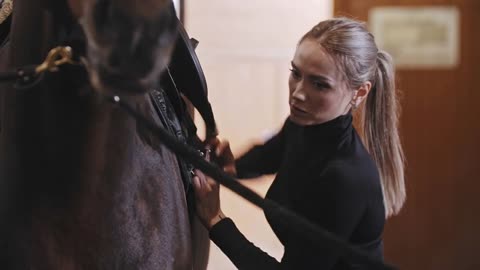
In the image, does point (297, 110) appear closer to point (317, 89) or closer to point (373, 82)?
point (317, 89)

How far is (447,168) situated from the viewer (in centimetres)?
362

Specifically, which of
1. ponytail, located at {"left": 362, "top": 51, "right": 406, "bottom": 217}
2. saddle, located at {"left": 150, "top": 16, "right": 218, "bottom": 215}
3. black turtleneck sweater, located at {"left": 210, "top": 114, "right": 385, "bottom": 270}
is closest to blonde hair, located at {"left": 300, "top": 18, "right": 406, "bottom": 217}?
ponytail, located at {"left": 362, "top": 51, "right": 406, "bottom": 217}

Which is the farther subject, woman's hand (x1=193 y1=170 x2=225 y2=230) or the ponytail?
the ponytail

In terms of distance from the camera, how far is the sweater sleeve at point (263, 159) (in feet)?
5.54

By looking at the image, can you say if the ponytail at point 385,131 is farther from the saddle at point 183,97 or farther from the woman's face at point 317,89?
the saddle at point 183,97

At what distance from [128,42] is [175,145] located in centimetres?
22

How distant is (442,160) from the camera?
363 cm

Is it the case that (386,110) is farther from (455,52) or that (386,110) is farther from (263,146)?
(455,52)

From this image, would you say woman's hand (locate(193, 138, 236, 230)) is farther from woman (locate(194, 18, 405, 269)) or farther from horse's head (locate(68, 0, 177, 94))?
horse's head (locate(68, 0, 177, 94))

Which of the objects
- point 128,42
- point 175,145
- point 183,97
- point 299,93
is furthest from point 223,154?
point 128,42

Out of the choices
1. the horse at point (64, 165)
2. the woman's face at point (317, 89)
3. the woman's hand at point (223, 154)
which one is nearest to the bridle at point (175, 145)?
the horse at point (64, 165)

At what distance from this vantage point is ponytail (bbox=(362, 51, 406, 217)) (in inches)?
60.4

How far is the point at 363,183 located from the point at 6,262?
Result: 613 mm

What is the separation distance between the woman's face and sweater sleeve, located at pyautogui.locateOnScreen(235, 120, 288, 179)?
0.30 metres
